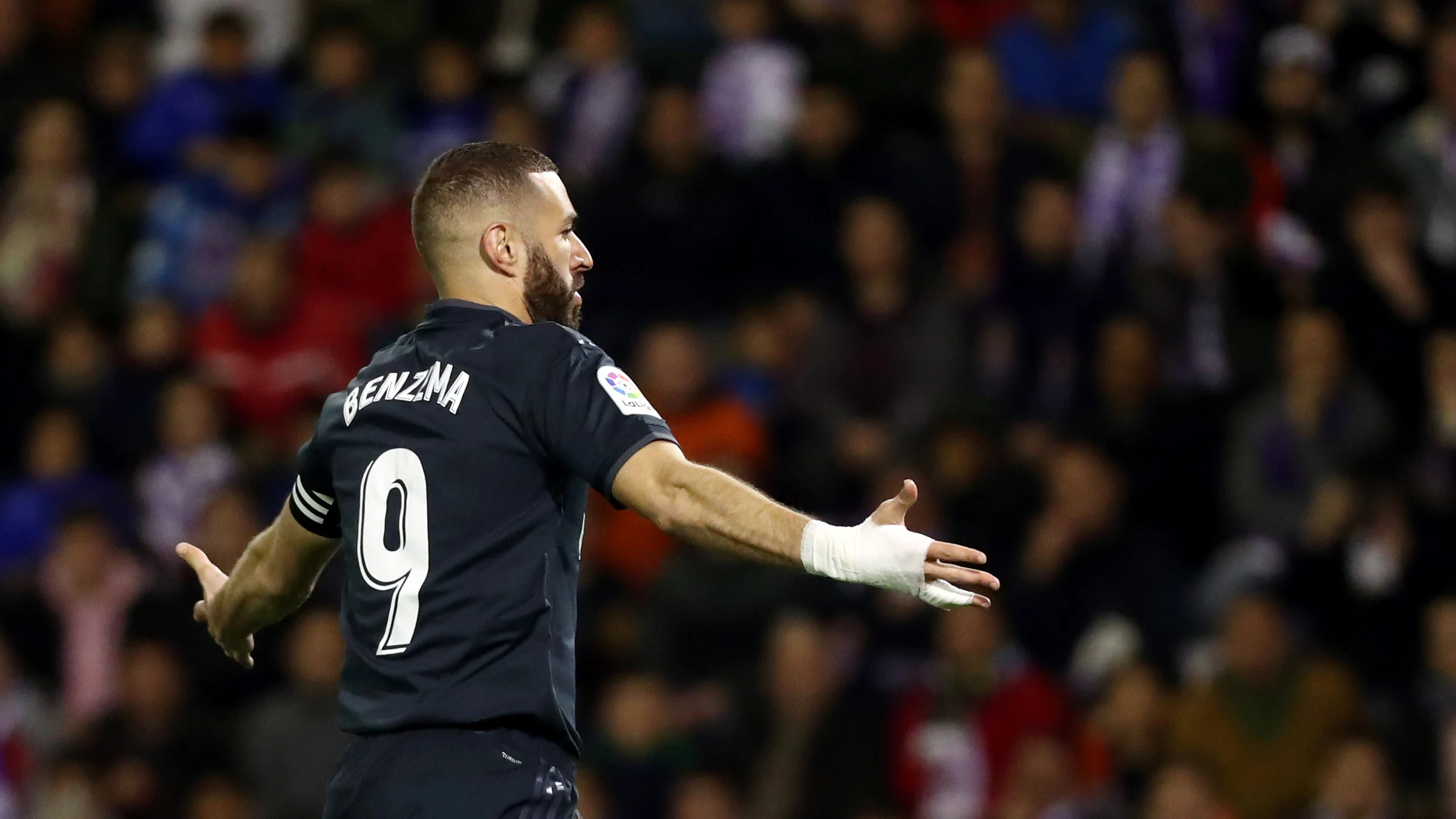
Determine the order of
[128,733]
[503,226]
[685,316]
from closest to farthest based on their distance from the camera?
[503,226]
[128,733]
[685,316]

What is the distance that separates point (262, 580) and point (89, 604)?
22.8 ft

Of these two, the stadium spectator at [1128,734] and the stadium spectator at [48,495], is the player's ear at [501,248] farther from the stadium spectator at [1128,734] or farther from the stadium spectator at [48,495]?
the stadium spectator at [48,495]

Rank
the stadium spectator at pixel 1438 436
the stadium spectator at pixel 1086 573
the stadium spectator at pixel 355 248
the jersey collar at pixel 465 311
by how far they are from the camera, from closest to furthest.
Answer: the jersey collar at pixel 465 311, the stadium spectator at pixel 1438 436, the stadium spectator at pixel 1086 573, the stadium spectator at pixel 355 248

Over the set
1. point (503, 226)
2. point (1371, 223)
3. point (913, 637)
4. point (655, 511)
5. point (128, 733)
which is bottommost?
point (128, 733)

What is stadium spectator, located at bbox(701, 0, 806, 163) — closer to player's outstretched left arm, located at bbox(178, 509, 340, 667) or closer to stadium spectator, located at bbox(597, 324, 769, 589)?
stadium spectator, located at bbox(597, 324, 769, 589)

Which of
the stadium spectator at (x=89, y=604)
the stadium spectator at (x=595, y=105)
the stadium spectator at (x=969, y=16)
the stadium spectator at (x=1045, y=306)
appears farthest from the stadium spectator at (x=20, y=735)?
the stadium spectator at (x=969, y=16)

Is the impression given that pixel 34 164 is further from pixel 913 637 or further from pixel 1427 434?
pixel 1427 434

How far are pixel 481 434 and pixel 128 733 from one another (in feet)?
23.5

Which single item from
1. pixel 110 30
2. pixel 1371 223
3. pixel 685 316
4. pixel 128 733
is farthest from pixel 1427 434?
pixel 110 30

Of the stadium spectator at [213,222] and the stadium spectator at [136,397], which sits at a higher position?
the stadium spectator at [213,222]

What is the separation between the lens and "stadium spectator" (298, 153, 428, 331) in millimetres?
12281

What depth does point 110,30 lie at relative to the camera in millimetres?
14453

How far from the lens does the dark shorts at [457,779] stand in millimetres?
4031

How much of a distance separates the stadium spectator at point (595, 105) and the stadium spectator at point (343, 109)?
1.05 meters
